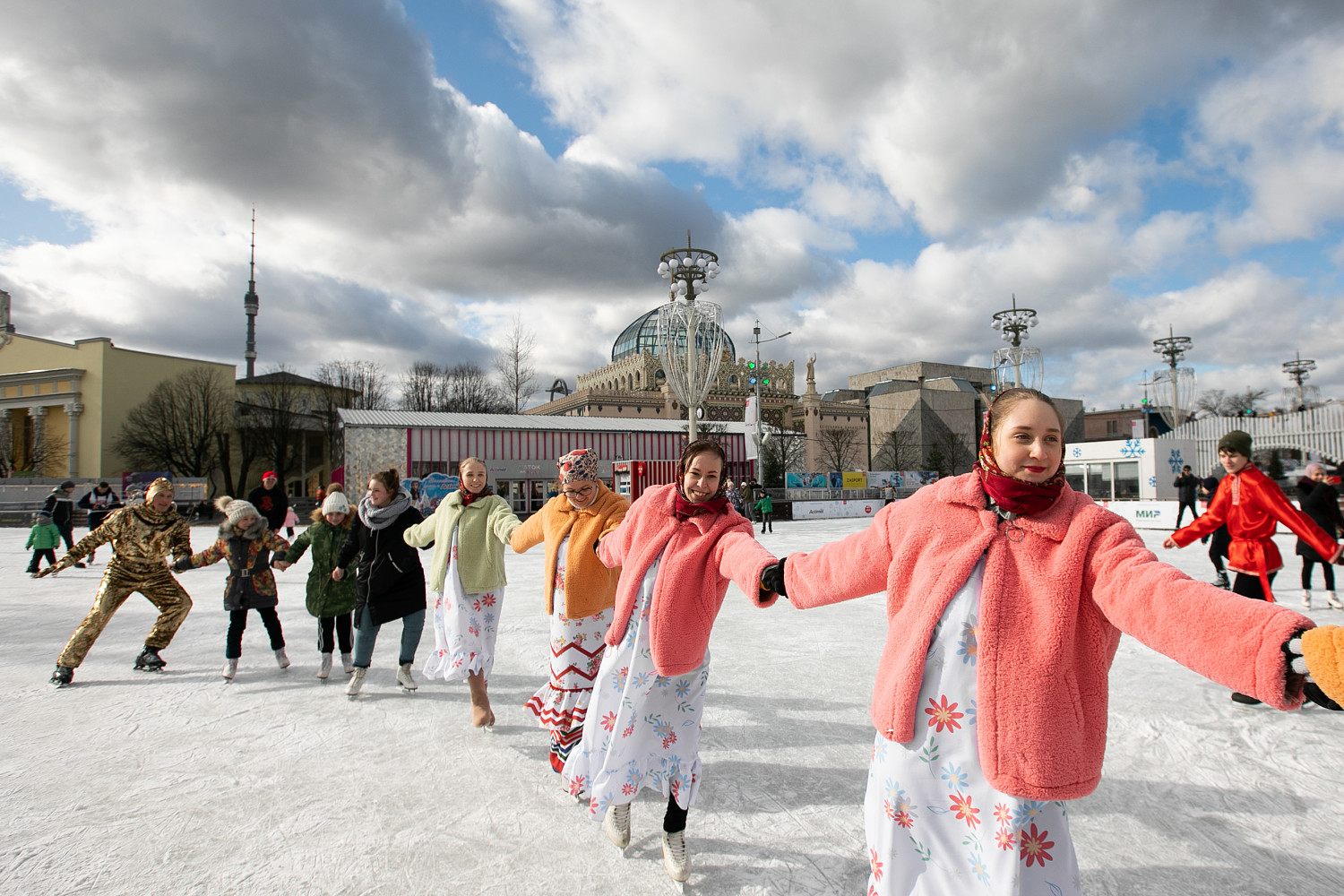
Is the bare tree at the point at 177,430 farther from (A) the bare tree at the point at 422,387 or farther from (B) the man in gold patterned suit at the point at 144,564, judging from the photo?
(B) the man in gold patterned suit at the point at 144,564

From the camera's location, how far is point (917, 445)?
59.8 meters

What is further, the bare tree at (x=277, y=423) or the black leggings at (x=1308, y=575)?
the bare tree at (x=277, y=423)

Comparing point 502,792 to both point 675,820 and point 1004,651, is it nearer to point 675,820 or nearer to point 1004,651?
point 675,820

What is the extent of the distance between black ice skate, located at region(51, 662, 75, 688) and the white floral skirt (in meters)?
4.17

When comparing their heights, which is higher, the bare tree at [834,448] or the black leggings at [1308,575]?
the bare tree at [834,448]

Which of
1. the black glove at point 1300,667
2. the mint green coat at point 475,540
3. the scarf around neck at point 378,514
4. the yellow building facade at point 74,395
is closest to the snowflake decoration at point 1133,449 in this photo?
the mint green coat at point 475,540

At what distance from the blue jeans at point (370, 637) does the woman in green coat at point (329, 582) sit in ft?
1.72

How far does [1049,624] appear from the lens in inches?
61.1

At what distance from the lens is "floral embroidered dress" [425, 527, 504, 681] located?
4.25 metres

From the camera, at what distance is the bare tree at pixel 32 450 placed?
132 feet

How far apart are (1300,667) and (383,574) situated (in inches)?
185

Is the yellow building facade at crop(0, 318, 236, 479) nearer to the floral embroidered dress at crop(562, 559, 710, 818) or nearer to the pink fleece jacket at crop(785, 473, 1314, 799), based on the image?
the floral embroidered dress at crop(562, 559, 710, 818)

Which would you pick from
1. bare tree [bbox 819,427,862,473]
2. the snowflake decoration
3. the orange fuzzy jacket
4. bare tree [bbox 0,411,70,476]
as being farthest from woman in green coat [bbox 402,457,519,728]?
bare tree [bbox 819,427,862,473]

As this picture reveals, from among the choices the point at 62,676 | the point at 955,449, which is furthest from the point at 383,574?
the point at 955,449
